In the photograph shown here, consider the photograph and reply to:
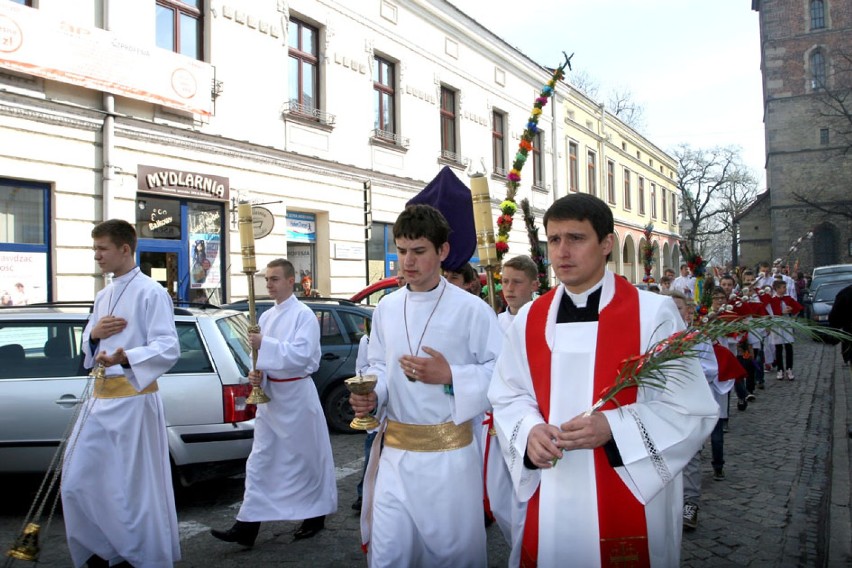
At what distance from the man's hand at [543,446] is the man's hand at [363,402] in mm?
824

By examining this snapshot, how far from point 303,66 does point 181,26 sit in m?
3.35

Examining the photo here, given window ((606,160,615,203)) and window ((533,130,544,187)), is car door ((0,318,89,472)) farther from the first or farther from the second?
window ((606,160,615,203))

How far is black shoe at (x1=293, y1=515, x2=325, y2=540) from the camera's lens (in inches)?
196

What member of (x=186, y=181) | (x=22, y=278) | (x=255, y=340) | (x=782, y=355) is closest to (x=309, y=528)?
(x=255, y=340)

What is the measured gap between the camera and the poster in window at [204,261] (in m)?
13.6

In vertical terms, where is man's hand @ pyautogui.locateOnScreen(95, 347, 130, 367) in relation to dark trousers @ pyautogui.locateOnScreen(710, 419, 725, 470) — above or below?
above

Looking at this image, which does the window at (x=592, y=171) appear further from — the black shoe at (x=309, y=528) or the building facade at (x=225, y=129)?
the black shoe at (x=309, y=528)

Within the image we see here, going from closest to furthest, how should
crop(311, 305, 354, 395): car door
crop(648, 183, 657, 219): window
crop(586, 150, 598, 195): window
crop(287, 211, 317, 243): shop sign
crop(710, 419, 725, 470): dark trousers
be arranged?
1. crop(710, 419, 725, 470): dark trousers
2. crop(311, 305, 354, 395): car door
3. crop(287, 211, 317, 243): shop sign
4. crop(586, 150, 598, 195): window
5. crop(648, 183, 657, 219): window

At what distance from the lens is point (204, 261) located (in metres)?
13.8

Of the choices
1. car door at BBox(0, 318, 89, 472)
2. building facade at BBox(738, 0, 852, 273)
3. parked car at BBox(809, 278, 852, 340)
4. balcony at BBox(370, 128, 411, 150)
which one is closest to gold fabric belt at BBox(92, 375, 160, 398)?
car door at BBox(0, 318, 89, 472)

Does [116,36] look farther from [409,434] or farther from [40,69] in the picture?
[409,434]

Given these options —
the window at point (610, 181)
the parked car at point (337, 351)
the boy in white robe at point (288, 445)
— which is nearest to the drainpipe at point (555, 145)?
the window at point (610, 181)

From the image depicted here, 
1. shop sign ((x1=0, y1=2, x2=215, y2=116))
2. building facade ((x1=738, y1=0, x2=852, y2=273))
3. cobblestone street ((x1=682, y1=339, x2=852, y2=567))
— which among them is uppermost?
building facade ((x1=738, y1=0, x2=852, y2=273))

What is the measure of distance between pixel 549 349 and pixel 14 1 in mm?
11227
